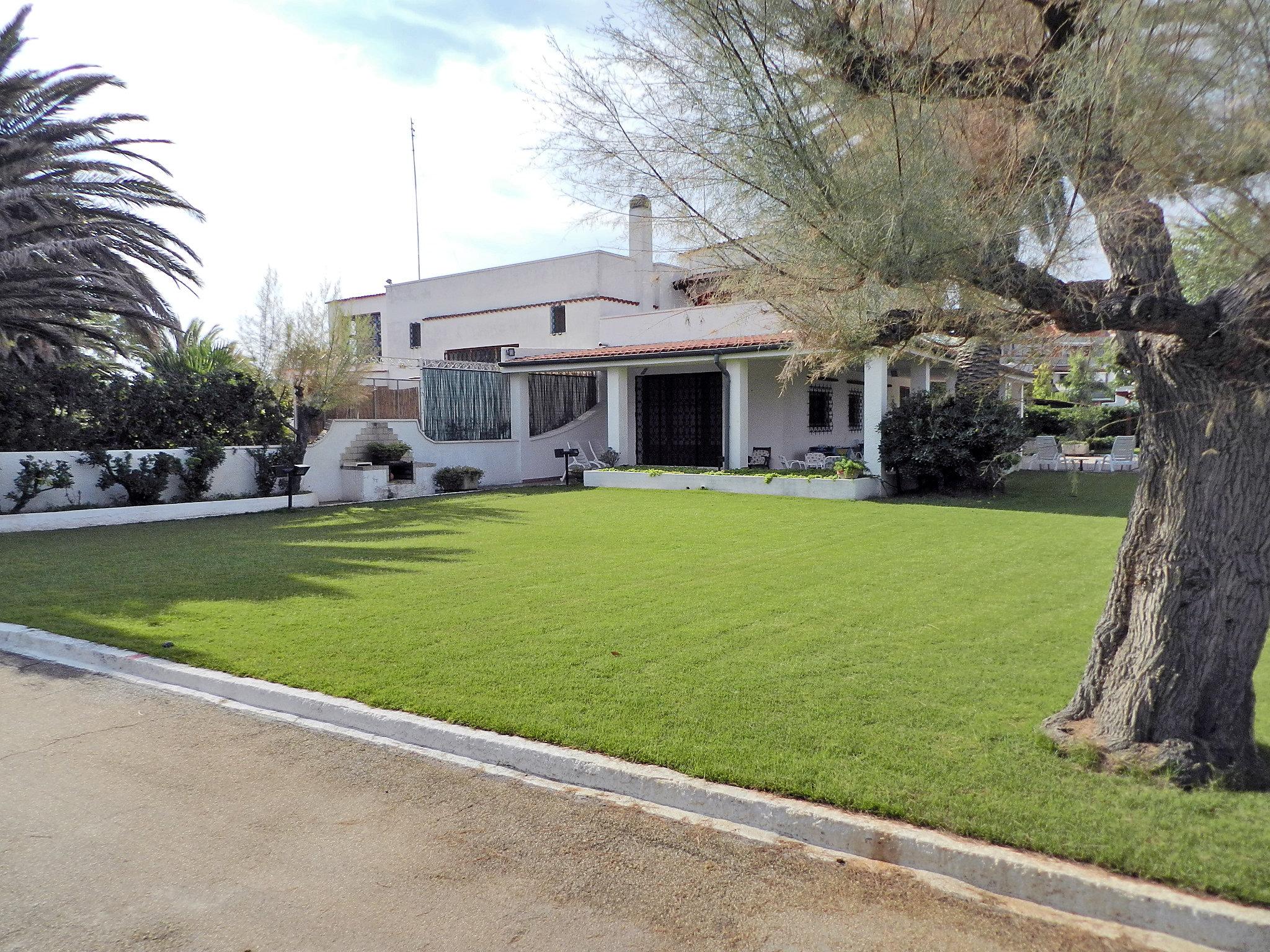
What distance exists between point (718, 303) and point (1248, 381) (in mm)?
2843

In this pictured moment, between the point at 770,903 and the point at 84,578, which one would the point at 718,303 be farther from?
the point at 84,578

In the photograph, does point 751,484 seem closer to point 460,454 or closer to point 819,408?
point 819,408

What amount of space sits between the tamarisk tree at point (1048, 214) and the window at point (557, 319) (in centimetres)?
2204

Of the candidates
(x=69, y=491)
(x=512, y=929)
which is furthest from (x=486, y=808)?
(x=69, y=491)

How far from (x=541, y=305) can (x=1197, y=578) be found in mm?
24281

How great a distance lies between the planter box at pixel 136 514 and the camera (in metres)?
13.6

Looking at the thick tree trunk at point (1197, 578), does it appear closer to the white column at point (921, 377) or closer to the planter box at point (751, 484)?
the planter box at point (751, 484)

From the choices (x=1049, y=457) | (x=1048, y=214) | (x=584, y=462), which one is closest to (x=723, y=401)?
(x=584, y=462)

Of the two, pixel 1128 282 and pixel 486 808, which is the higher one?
pixel 1128 282

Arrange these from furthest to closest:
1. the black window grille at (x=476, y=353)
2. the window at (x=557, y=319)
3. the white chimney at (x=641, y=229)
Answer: the black window grille at (x=476, y=353) → the window at (x=557, y=319) → the white chimney at (x=641, y=229)

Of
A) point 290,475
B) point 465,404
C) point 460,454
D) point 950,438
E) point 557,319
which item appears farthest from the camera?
point 557,319

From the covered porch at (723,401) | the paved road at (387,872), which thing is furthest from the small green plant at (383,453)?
the paved road at (387,872)

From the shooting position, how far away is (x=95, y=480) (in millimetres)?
15156

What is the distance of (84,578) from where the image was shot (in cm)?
934
